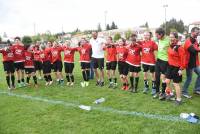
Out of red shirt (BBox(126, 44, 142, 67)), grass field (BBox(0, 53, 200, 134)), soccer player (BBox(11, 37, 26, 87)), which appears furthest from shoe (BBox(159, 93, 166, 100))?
soccer player (BBox(11, 37, 26, 87))

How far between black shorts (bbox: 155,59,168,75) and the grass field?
95 centimetres

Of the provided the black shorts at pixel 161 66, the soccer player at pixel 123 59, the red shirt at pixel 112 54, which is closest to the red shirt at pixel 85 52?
the red shirt at pixel 112 54

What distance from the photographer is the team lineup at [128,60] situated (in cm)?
943

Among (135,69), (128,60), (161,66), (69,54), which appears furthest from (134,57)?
(69,54)

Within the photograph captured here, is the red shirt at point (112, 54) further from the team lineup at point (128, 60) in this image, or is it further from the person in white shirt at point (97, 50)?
the person in white shirt at point (97, 50)

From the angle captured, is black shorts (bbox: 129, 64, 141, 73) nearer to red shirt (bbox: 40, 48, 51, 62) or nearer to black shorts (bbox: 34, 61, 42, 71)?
red shirt (bbox: 40, 48, 51, 62)

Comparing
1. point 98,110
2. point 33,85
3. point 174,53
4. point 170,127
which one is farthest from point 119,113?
point 33,85

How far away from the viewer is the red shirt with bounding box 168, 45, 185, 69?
907 centimetres

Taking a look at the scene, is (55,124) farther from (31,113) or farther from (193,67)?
(193,67)

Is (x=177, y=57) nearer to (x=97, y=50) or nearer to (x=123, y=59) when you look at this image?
(x=123, y=59)

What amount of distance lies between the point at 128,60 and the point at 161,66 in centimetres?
164

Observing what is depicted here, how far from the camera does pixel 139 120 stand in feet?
26.1

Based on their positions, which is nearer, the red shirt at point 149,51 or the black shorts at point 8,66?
the red shirt at point 149,51

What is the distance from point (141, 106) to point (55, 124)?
2.68 metres
